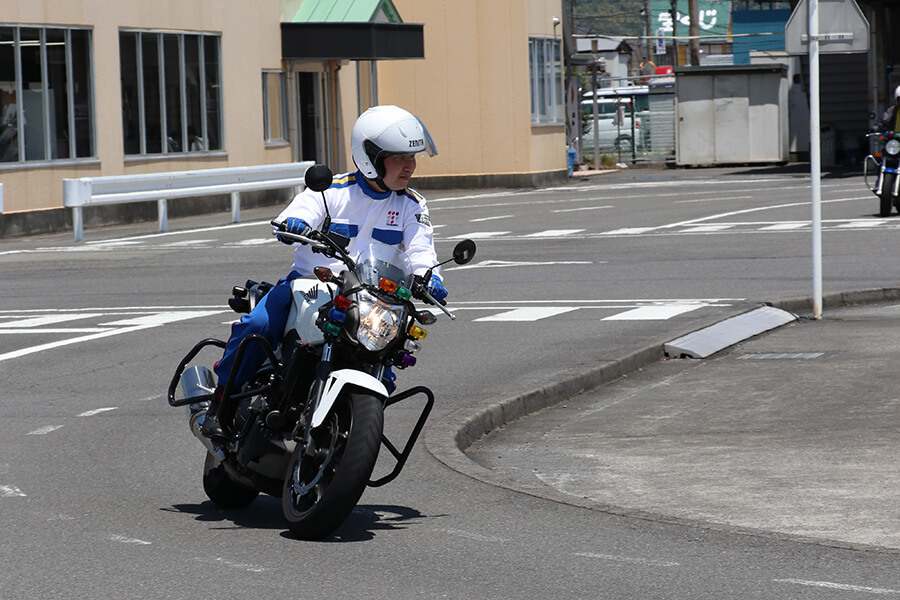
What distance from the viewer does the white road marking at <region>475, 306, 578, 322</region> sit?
13.7m

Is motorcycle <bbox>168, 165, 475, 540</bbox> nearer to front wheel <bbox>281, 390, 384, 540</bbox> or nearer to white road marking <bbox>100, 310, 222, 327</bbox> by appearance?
front wheel <bbox>281, 390, 384, 540</bbox>

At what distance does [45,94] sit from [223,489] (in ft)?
69.2

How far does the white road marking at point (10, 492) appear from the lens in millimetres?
7074

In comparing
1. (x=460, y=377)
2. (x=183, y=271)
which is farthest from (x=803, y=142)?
(x=460, y=377)

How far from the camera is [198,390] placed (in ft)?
22.7

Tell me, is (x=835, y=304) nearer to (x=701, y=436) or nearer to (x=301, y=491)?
(x=701, y=436)

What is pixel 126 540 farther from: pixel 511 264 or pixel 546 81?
pixel 546 81

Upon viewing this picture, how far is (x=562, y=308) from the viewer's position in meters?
14.3

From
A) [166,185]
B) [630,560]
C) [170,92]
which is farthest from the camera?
[170,92]

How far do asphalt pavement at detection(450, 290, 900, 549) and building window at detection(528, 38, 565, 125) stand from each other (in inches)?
1143

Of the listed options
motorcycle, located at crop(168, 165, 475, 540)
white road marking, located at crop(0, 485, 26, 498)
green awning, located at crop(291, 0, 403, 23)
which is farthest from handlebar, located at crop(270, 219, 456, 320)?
green awning, located at crop(291, 0, 403, 23)

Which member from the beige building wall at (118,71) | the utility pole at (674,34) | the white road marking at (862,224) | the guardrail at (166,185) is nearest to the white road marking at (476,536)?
the white road marking at (862,224)

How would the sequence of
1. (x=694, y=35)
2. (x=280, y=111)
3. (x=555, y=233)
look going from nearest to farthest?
(x=555, y=233), (x=280, y=111), (x=694, y=35)

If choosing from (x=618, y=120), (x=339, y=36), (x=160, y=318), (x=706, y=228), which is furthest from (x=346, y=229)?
(x=618, y=120)
